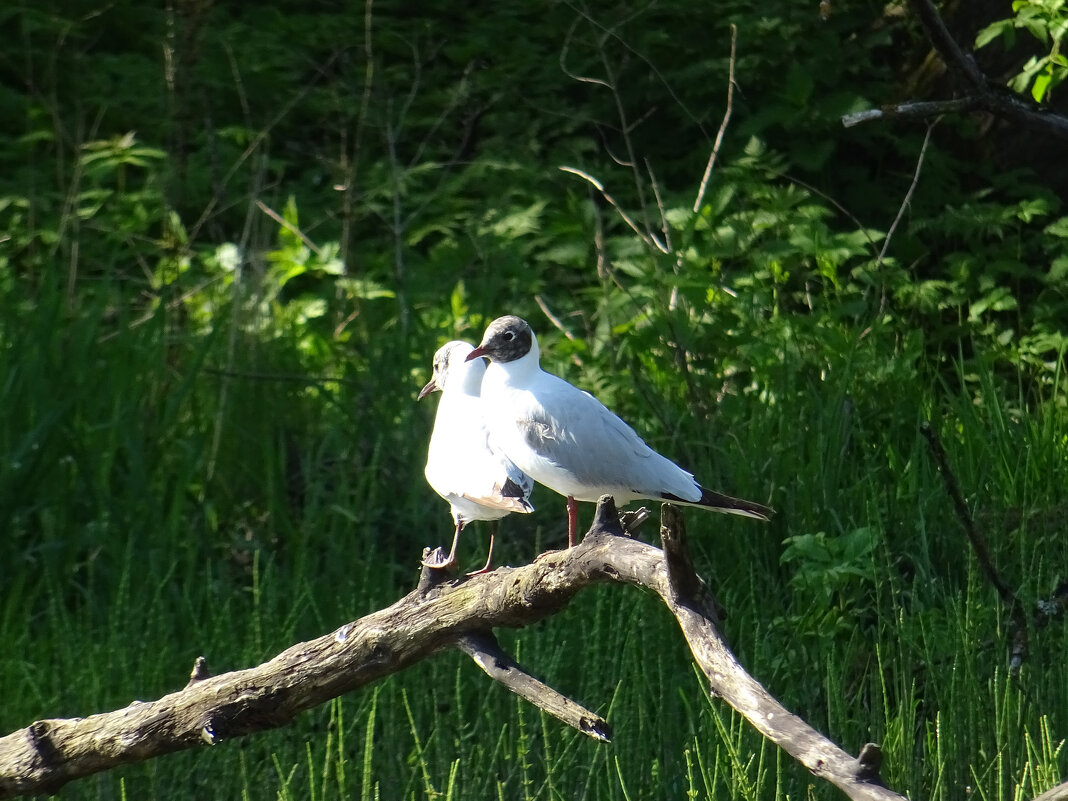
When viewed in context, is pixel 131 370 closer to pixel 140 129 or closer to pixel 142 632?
pixel 142 632

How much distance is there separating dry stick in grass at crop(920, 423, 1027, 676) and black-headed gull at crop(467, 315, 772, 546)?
445mm

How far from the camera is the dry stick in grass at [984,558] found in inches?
111

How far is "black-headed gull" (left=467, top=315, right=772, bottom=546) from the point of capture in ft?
8.59

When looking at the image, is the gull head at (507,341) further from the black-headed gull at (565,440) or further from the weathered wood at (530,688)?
the weathered wood at (530,688)

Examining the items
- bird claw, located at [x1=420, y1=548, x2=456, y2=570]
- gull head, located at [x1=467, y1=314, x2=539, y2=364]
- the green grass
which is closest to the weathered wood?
bird claw, located at [x1=420, y1=548, x2=456, y2=570]

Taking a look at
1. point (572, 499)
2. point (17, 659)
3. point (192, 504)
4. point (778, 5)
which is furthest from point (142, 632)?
point (778, 5)

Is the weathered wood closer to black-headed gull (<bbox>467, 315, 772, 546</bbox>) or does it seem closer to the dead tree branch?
black-headed gull (<bbox>467, 315, 772, 546</bbox>)

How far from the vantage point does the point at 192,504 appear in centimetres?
463

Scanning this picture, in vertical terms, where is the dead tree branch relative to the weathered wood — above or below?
above

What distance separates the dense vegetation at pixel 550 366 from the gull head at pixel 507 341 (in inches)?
31.6

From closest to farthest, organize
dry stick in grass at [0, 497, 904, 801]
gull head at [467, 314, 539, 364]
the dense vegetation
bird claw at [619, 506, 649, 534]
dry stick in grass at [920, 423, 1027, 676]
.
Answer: dry stick in grass at [0, 497, 904, 801] → bird claw at [619, 506, 649, 534] → gull head at [467, 314, 539, 364] → dry stick in grass at [920, 423, 1027, 676] → the dense vegetation

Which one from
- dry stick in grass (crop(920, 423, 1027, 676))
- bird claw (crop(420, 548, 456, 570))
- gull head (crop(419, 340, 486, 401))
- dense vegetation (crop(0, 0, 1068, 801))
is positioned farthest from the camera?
dense vegetation (crop(0, 0, 1068, 801))

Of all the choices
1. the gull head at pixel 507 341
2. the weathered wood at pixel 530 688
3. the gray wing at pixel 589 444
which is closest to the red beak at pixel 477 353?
the gull head at pixel 507 341

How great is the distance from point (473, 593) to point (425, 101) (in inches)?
196
